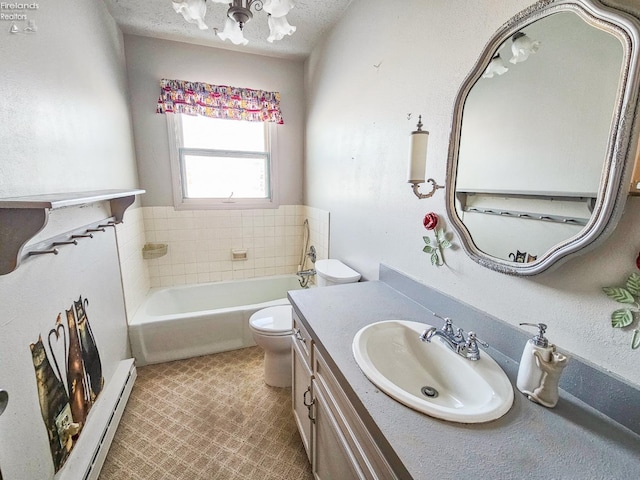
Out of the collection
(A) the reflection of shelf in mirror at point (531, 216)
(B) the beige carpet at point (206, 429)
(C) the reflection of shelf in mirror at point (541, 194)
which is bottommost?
(B) the beige carpet at point (206, 429)

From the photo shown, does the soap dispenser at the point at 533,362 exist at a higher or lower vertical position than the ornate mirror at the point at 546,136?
lower

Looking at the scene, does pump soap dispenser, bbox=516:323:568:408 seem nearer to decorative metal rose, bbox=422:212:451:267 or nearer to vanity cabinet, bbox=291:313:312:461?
decorative metal rose, bbox=422:212:451:267

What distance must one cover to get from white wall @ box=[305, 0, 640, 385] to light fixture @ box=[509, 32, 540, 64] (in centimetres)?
9

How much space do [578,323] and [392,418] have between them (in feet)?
1.94

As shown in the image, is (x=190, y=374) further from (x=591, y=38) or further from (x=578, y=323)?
(x=591, y=38)

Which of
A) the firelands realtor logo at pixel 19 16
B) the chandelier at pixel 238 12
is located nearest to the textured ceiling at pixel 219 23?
the chandelier at pixel 238 12

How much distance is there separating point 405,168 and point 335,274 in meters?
0.85

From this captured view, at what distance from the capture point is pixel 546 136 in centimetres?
83

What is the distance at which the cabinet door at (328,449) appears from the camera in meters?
0.85


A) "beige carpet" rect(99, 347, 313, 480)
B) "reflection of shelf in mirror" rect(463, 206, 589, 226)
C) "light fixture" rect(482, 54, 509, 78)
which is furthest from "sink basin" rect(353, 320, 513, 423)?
"light fixture" rect(482, 54, 509, 78)

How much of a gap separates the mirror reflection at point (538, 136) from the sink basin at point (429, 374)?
0.39 m

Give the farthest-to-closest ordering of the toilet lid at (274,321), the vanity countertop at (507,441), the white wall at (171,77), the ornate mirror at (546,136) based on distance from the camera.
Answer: the white wall at (171,77), the toilet lid at (274,321), the ornate mirror at (546,136), the vanity countertop at (507,441)

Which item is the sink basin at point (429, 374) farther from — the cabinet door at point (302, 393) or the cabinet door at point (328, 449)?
the cabinet door at point (302, 393)

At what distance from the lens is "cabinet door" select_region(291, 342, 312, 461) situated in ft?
4.09
